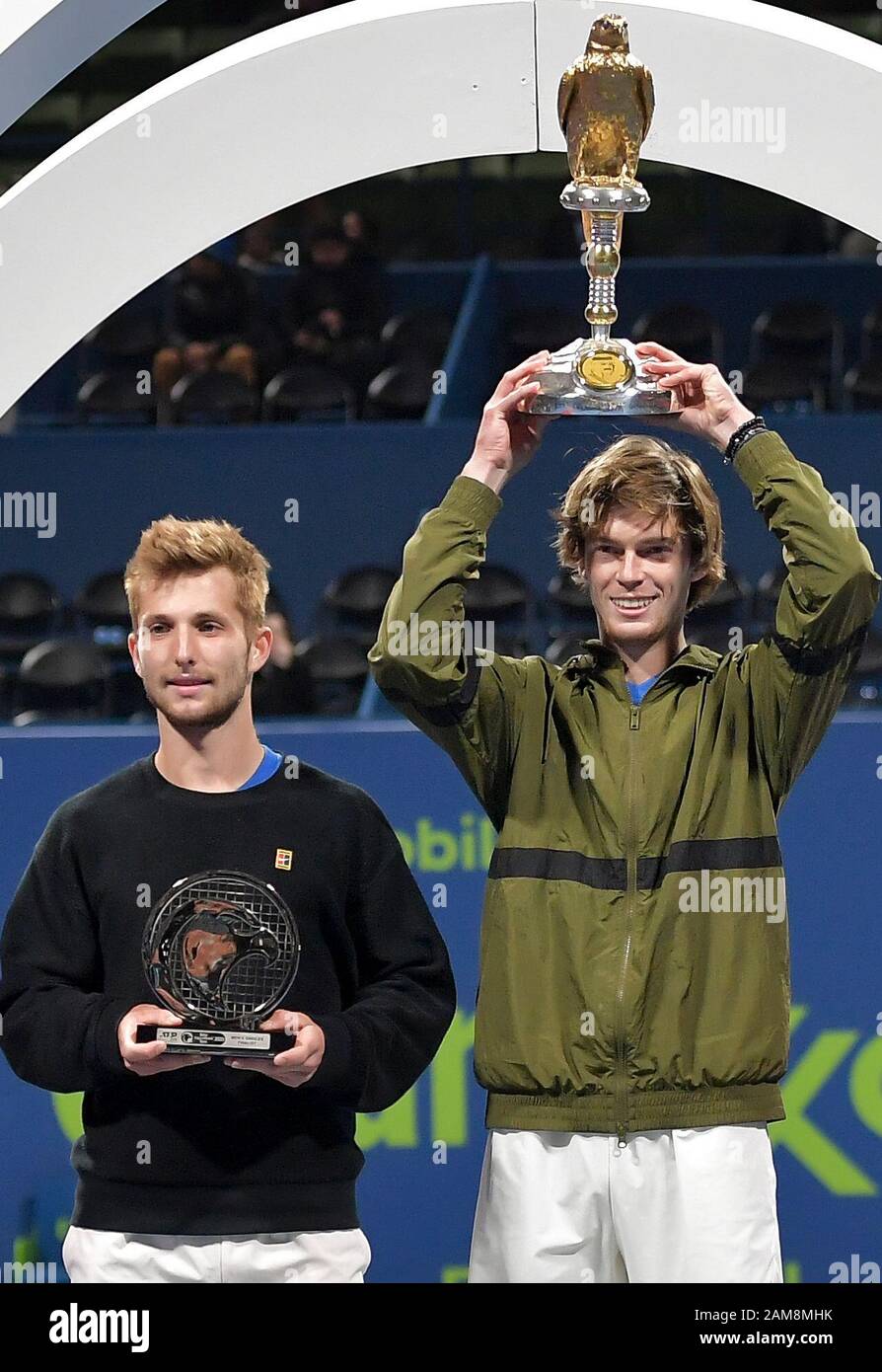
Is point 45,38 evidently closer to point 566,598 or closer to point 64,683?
point 64,683

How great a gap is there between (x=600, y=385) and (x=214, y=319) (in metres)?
5.32

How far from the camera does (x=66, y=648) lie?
616 centimetres

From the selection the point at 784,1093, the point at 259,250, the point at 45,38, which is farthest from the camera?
the point at 259,250

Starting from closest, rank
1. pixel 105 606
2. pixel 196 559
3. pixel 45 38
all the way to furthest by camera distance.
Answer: pixel 196 559
pixel 45 38
pixel 105 606

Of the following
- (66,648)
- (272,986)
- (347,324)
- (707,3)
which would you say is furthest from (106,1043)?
(347,324)

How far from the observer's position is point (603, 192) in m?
3.07

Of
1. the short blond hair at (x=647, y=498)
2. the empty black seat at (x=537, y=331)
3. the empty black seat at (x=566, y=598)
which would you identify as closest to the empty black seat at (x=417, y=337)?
the empty black seat at (x=537, y=331)

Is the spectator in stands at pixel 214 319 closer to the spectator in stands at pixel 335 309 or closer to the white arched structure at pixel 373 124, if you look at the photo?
the spectator in stands at pixel 335 309

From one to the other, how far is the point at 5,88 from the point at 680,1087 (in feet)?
6.74

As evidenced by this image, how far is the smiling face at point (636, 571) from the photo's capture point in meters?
3.09

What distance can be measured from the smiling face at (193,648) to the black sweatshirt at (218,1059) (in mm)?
145

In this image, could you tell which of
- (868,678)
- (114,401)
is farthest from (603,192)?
(114,401)

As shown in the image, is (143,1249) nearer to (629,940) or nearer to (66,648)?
(629,940)

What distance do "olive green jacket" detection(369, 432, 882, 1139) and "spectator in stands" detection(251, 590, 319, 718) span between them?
7.84 ft
